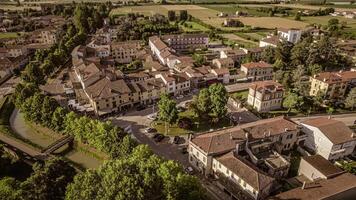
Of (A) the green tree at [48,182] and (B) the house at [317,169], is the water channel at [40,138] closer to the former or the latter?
(A) the green tree at [48,182]

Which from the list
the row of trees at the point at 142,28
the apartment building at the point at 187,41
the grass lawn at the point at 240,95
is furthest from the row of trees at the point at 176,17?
the grass lawn at the point at 240,95

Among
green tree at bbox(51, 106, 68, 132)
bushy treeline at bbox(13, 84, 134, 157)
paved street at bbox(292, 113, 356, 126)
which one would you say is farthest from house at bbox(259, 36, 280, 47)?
green tree at bbox(51, 106, 68, 132)

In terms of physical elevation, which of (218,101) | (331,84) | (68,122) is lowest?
(68,122)

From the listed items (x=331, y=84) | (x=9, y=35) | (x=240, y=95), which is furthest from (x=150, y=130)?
(x=9, y=35)

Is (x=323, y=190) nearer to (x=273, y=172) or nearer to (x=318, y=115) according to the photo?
(x=273, y=172)

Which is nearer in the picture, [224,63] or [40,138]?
[40,138]

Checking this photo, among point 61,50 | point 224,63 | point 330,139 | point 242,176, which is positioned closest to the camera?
point 242,176

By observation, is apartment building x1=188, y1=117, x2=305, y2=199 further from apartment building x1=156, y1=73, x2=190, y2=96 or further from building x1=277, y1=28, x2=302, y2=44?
building x1=277, y1=28, x2=302, y2=44

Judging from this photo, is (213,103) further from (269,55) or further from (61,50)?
(61,50)
